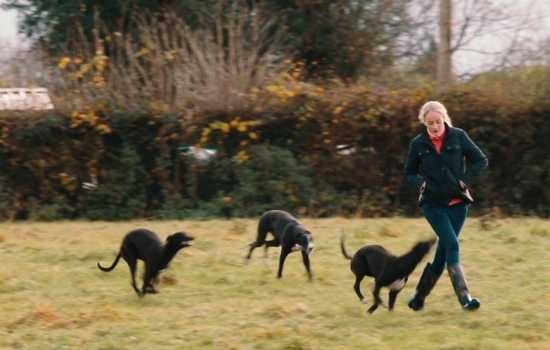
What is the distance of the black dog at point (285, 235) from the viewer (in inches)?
419

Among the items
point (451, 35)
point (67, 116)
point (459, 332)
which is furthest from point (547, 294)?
point (451, 35)

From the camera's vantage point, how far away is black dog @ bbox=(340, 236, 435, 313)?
28.0 feet

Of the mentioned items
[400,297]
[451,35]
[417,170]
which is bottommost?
[400,297]

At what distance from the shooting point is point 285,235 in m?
10.9

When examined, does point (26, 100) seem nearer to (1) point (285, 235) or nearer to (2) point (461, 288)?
(1) point (285, 235)

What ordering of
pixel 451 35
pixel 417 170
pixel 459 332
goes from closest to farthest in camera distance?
pixel 459 332 < pixel 417 170 < pixel 451 35

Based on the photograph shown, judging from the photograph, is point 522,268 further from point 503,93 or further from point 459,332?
point 503,93

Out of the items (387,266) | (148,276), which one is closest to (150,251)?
(148,276)

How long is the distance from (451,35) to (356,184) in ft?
26.8

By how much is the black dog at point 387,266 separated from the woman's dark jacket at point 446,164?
47cm

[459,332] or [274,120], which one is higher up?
[274,120]

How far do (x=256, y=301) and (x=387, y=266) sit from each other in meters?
1.70

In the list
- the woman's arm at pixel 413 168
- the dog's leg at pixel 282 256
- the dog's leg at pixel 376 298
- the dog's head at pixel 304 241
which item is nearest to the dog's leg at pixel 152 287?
the dog's leg at pixel 282 256

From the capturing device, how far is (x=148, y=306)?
9602mm
